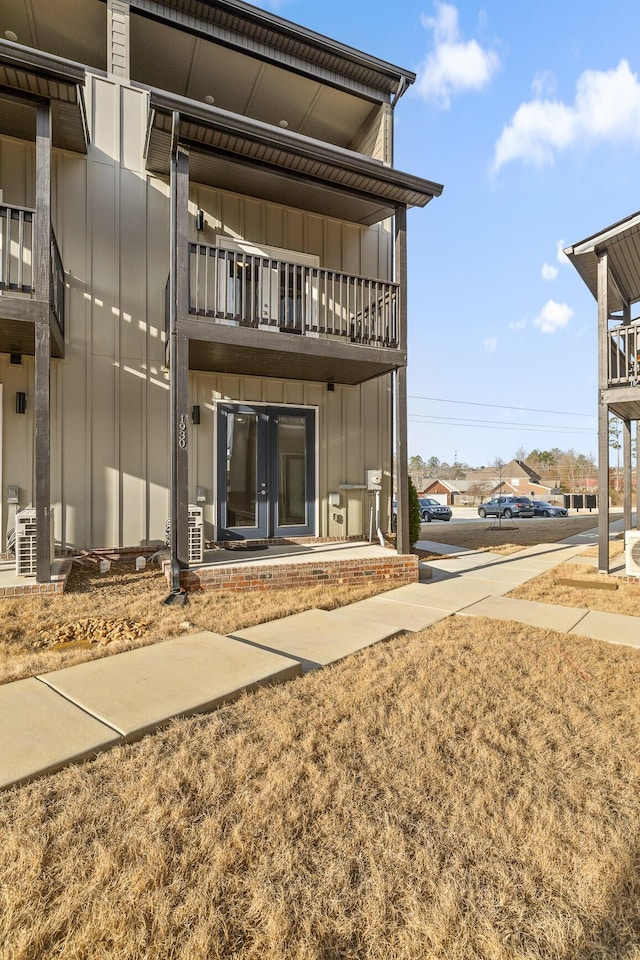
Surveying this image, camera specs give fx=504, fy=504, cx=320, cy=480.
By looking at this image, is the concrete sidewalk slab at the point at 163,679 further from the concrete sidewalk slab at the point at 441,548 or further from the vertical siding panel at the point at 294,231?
the vertical siding panel at the point at 294,231

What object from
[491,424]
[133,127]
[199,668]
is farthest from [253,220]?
[491,424]

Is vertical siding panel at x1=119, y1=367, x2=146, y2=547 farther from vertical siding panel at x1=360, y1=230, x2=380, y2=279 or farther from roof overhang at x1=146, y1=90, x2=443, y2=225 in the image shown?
vertical siding panel at x1=360, y1=230, x2=380, y2=279

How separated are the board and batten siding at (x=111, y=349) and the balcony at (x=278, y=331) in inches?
29.1

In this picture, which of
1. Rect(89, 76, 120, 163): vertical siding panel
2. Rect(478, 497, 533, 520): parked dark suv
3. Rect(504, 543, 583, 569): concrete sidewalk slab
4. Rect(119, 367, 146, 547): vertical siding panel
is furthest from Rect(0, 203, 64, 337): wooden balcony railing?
Rect(478, 497, 533, 520): parked dark suv

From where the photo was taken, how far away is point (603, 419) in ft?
24.3

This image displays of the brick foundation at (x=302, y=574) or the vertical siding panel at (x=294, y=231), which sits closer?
the brick foundation at (x=302, y=574)

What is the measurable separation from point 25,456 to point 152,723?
17.2ft

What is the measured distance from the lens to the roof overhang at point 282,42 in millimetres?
7441

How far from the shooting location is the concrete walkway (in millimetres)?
2533

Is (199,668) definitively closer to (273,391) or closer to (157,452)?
(157,452)

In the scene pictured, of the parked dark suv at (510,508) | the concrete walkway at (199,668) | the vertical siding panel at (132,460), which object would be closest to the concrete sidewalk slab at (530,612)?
the concrete walkway at (199,668)

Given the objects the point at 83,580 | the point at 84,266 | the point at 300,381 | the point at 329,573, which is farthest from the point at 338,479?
the point at 84,266

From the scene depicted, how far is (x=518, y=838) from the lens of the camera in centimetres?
192

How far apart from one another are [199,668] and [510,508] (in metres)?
24.1
